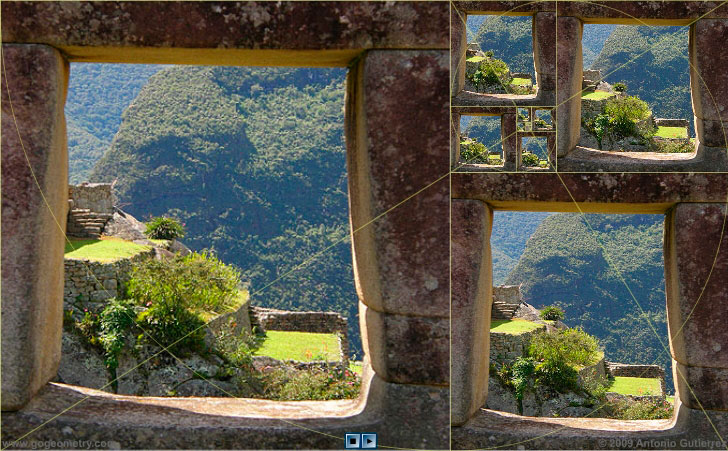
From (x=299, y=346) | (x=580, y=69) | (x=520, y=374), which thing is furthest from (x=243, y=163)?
(x=580, y=69)

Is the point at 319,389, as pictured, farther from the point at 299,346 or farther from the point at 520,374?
the point at 520,374

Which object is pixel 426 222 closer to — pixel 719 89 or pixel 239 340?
pixel 719 89

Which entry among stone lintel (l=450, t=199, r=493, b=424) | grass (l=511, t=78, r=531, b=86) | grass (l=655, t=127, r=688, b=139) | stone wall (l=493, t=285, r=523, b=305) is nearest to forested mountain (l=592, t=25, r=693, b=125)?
grass (l=655, t=127, r=688, b=139)

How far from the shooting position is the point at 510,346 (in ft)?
71.5

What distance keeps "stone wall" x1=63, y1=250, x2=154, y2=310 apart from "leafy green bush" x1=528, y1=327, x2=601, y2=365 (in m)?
9.85

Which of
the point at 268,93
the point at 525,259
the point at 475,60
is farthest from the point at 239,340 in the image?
the point at 268,93

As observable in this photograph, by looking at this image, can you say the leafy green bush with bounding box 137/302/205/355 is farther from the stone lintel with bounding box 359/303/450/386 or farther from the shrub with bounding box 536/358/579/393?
the stone lintel with bounding box 359/303/450/386

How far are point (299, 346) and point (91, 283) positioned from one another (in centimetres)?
520

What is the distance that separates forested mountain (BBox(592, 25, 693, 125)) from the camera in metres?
91.2

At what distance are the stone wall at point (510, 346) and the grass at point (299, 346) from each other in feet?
12.4

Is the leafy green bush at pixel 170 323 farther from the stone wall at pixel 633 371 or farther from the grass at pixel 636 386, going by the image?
the stone wall at pixel 633 371

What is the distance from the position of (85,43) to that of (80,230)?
53.2ft

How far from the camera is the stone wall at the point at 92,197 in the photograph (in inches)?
1038

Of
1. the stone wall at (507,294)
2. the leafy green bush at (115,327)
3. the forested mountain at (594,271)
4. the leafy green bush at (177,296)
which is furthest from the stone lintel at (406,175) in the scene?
the forested mountain at (594,271)
